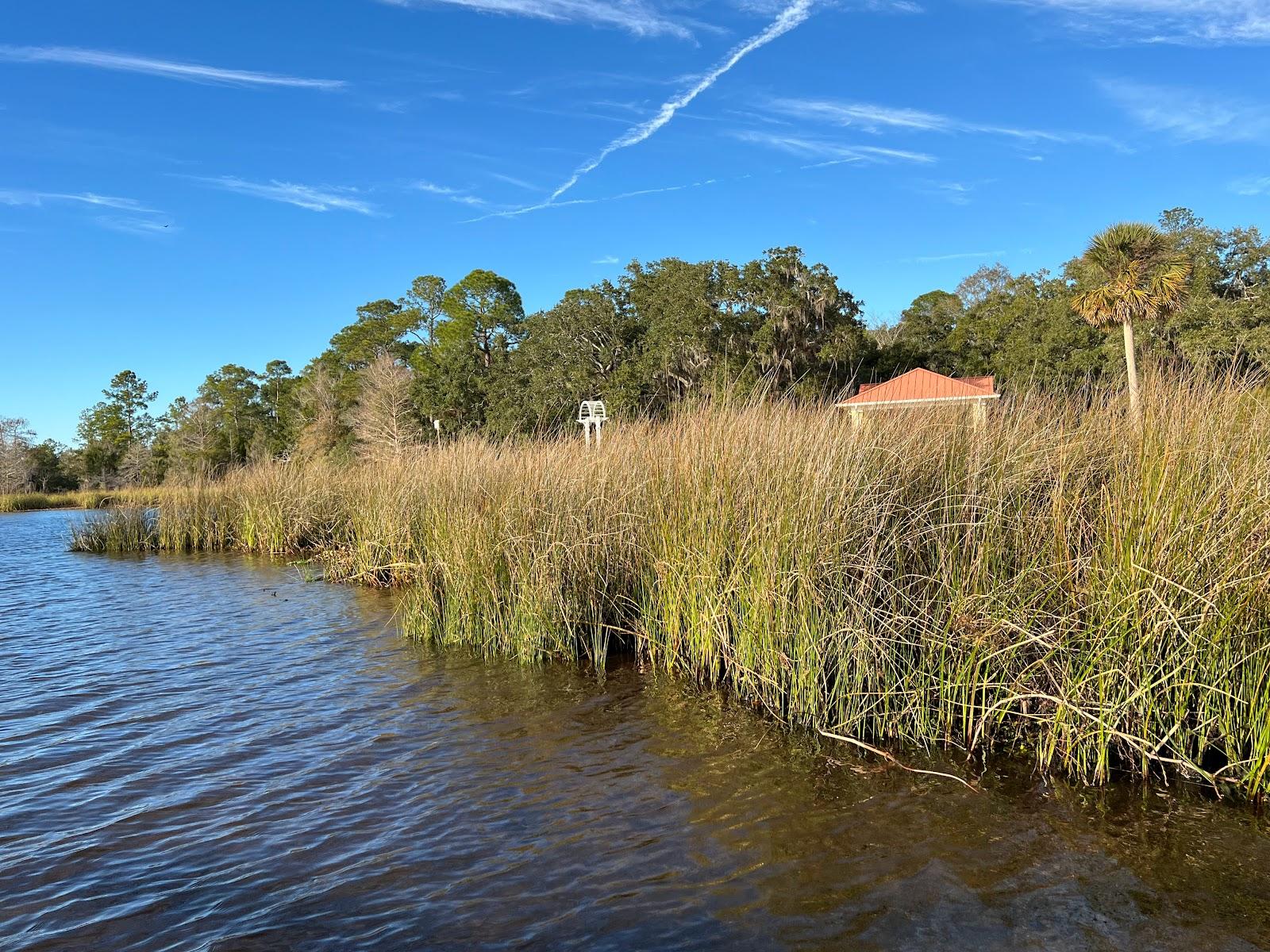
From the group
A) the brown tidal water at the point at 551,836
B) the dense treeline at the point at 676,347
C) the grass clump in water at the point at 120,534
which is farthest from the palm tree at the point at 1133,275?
the grass clump in water at the point at 120,534

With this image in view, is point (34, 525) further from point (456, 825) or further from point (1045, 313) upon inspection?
point (1045, 313)

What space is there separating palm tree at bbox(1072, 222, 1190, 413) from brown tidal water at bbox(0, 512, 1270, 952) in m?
26.5

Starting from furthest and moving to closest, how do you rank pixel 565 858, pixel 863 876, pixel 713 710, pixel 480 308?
pixel 480 308
pixel 713 710
pixel 565 858
pixel 863 876

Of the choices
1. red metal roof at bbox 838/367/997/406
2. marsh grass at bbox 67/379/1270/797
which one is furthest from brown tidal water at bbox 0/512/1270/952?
red metal roof at bbox 838/367/997/406

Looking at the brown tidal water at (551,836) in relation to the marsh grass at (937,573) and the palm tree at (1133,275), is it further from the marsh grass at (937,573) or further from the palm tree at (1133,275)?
the palm tree at (1133,275)

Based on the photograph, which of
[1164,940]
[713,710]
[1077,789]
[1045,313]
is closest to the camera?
[1164,940]

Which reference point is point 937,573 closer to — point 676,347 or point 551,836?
point 551,836

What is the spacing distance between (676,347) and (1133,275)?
51.7 ft

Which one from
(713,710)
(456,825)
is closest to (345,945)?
(456,825)

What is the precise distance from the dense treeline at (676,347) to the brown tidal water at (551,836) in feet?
45.1

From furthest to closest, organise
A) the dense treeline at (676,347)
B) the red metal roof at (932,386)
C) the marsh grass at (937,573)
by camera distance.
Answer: the dense treeline at (676,347), the red metal roof at (932,386), the marsh grass at (937,573)

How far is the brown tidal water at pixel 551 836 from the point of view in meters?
3.11

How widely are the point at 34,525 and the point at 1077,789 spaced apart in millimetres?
32907

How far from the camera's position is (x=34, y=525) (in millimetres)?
27453
